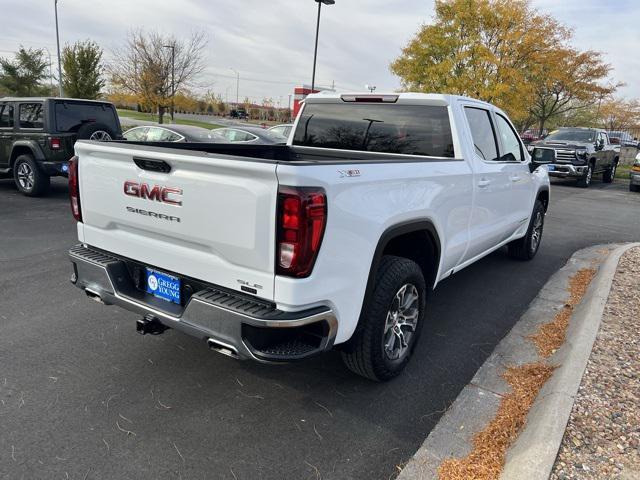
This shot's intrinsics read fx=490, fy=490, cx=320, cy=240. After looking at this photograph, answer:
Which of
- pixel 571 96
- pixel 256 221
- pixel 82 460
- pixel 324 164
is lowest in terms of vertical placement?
pixel 82 460

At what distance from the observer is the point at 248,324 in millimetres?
2414

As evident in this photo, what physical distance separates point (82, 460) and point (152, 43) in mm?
31470

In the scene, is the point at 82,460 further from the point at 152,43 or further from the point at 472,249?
the point at 152,43

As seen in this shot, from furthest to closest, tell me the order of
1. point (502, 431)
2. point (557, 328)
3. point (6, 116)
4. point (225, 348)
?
point (6, 116) → point (557, 328) → point (502, 431) → point (225, 348)

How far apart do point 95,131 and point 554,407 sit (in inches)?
361

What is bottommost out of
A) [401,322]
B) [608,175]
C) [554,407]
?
[554,407]

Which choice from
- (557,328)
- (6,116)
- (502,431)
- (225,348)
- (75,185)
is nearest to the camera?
(225,348)

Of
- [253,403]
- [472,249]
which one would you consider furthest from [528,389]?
[253,403]

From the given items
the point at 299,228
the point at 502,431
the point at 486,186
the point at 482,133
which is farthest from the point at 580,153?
the point at 299,228

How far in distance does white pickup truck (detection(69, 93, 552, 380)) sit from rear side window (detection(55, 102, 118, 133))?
6656mm

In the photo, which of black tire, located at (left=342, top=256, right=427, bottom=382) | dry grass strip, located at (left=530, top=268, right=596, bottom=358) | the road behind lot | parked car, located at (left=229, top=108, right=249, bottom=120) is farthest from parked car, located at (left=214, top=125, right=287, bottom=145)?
parked car, located at (left=229, top=108, right=249, bottom=120)

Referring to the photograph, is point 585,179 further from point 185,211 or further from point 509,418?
point 185,211

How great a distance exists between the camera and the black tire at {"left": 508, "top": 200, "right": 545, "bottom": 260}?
6.41 metres

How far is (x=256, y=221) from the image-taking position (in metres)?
2.40
